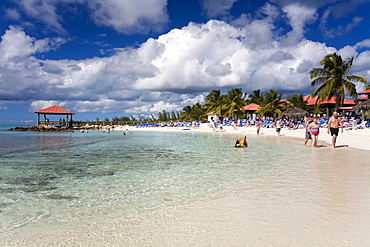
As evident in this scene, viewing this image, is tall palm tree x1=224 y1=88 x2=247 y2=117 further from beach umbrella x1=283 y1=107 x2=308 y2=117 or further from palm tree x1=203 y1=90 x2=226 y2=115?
beach umbrella x1=283 y1=107 x2=308 y2=117

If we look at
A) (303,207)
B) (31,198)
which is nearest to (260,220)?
(303,207)

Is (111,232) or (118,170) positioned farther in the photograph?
(118,170)

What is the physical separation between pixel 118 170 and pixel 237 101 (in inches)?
1276

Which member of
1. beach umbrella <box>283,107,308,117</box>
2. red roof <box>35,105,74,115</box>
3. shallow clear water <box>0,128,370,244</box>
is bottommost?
shallow clear water <box>0,128,370,244</box>

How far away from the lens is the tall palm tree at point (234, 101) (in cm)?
3638

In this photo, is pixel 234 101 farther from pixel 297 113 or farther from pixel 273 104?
pixel 297 113

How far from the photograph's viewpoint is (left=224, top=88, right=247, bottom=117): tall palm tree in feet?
119

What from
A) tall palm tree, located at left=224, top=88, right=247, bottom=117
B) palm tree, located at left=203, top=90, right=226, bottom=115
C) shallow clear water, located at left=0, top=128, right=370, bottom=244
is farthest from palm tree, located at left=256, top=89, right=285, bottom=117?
shallow clear water, located at left=0, top=128, right=370, bottom=244

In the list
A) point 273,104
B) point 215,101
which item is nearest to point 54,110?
point 215,101

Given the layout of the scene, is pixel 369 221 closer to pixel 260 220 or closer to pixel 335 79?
pixel 260 220

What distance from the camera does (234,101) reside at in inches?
1479

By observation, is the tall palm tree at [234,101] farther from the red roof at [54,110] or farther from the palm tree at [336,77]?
the red roof at [54,110]

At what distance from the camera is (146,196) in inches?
159

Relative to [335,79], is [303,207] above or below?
below
